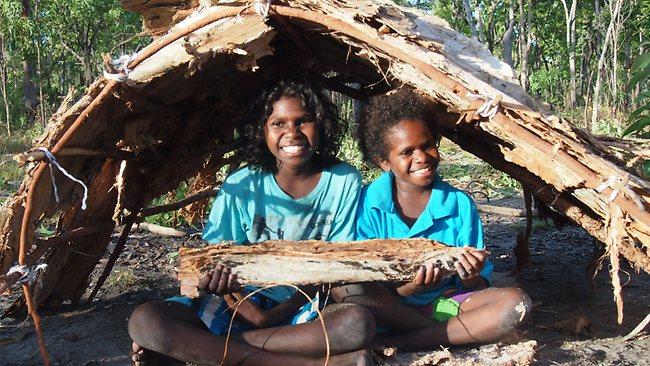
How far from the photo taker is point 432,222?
256 cm

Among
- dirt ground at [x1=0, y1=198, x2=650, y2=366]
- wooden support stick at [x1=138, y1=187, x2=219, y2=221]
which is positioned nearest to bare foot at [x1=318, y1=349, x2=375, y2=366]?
dirt ground at [x1=0, y1=198, x2=650, y2=366]

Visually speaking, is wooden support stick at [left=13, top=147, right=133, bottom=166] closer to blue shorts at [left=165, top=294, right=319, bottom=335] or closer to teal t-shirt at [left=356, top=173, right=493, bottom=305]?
blue shorts at [left=165, top=294, right=319, bottom=335]

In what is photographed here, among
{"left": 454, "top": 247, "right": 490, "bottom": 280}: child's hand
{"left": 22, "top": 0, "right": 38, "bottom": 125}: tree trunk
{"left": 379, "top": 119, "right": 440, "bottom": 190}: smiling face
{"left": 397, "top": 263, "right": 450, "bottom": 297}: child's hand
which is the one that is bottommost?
{"left": 22, "top": 0, "right": 38, "bottom": 125}: tree trunk

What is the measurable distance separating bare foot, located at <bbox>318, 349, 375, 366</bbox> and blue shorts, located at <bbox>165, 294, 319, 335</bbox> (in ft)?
0.65

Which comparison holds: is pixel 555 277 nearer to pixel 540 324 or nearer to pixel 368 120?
pixel 540 324

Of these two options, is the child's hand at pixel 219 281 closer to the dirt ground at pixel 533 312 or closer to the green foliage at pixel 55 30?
the dirt ground at pixel 533 312

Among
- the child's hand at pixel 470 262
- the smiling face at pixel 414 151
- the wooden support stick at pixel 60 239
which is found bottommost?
the wooden support stick at pixel 60 239

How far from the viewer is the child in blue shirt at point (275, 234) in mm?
2229

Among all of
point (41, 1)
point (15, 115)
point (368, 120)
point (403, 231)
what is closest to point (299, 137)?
point (368, 120)

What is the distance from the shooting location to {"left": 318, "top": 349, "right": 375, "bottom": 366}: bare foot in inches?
85.3

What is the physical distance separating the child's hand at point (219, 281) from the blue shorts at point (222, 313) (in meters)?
0.28

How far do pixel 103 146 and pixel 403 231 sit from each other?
50.7 inches

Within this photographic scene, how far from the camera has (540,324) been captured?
2.87 m

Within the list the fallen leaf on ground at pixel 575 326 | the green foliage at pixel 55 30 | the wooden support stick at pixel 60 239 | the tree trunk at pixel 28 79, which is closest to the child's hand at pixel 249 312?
the wooden support stick at pixel 60 239
